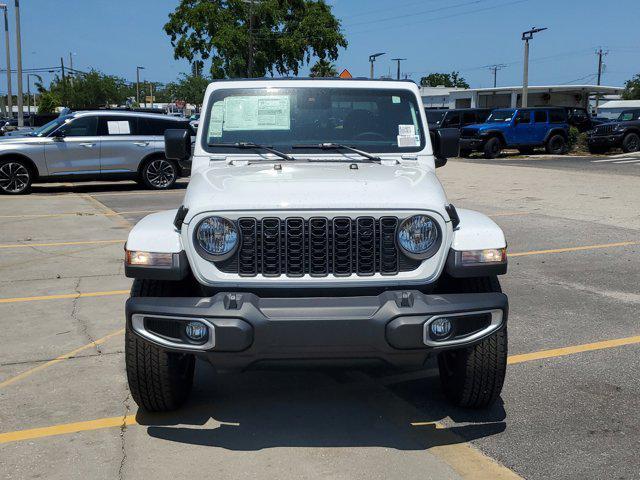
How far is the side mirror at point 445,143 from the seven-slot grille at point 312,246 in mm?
1663

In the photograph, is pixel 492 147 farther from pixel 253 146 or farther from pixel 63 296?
pixel 253 146

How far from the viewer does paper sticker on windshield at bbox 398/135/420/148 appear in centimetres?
509

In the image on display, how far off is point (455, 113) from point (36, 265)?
23.0m

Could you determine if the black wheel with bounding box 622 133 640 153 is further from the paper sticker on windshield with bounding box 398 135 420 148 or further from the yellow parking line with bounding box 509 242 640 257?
the paper sticker on windshield with bounding box 398 135 420 148

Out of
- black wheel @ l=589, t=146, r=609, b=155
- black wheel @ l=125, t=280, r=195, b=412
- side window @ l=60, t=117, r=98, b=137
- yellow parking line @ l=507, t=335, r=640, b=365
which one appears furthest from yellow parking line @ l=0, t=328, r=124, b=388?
black wheel @ l=589, t=146, r=609, b=155

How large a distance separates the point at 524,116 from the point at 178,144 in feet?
80.1

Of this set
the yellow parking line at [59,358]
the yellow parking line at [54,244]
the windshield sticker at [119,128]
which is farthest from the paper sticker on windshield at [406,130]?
the windshield sticker at [119,128]

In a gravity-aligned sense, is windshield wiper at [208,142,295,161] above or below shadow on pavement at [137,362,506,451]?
above

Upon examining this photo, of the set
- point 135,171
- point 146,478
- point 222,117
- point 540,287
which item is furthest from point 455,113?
point 146,478

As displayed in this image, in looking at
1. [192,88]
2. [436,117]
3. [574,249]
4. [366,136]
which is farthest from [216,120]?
[192,88]

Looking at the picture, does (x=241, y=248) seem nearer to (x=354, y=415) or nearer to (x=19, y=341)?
(x=354, y=415)

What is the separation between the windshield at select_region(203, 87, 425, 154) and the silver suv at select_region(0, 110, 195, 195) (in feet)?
35.3

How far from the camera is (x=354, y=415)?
427cm

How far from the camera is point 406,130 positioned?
5145mm
